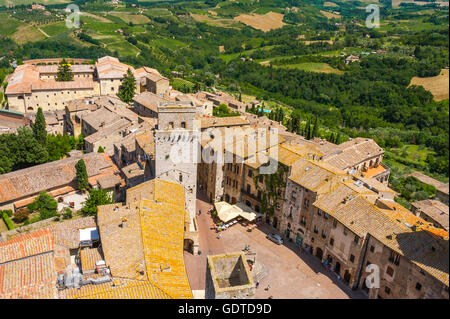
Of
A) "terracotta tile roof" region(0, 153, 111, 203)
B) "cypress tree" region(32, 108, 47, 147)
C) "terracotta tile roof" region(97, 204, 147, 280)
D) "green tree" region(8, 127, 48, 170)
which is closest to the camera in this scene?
"terracotta tile roof" region(97, 204, 147, 280)

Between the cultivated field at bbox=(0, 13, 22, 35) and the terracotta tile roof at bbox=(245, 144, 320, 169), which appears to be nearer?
the terracotta tile roof at bbox=(245, 144, 320, 169)

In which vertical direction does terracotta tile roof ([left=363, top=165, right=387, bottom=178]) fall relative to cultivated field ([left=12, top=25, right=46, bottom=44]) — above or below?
below

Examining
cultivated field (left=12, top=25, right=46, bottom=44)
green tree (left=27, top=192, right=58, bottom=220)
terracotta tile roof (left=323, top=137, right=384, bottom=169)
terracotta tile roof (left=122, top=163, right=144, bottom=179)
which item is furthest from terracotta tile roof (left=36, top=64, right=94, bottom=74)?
cultivated field (left=12, top=25, right=46, bottom=44)

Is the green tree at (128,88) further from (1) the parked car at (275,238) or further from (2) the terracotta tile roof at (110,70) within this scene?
(1) the parked car at (275,238)

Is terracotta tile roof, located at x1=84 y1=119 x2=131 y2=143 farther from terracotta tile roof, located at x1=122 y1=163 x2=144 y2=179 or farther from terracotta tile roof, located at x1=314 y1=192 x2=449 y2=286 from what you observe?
terracotta tile roof, located at x1=314 y1=192 x2=449 y2=286

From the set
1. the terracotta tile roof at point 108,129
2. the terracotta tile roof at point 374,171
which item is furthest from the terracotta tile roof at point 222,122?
the terracotta tile roof at point 374,171

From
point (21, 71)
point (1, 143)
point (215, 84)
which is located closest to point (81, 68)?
point (21, 71)
